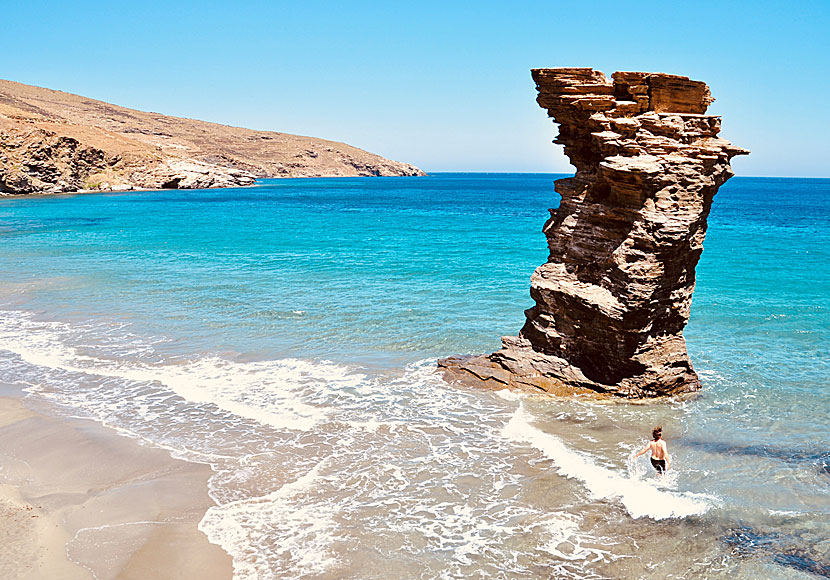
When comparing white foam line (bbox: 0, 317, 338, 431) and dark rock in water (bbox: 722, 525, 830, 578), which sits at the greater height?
dark rock in water (bbox: 722, 525, 830, 578)

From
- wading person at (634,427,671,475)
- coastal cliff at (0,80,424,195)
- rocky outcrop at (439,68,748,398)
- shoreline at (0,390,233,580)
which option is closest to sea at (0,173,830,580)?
wading person at (634,427,671,475)

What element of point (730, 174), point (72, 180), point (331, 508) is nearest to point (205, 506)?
point (331, 508)

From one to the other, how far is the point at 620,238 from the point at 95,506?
11.6m

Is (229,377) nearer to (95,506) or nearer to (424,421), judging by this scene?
(424,421)

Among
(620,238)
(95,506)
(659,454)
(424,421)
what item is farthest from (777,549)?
(95,506)

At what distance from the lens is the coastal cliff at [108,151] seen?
85.8 meters

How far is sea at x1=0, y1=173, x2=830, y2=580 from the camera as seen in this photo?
29.1 feet

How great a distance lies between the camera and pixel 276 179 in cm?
17888

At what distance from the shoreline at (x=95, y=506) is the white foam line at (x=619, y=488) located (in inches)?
234

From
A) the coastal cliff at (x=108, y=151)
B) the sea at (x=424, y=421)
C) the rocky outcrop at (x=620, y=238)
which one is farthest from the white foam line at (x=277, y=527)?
the coastal cliff at (x=108, y=151)

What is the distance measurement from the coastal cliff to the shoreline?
86505mm

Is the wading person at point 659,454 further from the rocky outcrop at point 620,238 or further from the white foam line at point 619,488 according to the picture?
the rocky outcrop at point 620,238

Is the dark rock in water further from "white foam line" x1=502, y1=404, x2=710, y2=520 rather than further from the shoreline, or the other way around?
the shoreline

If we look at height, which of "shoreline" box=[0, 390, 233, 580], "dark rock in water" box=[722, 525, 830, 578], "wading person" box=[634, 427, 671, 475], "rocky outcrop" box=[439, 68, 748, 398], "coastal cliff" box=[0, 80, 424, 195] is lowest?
"shoreline" box=[0, 390, 233, 580]
